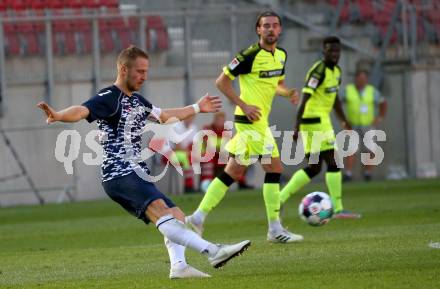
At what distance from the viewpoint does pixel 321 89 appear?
1603 centimetres

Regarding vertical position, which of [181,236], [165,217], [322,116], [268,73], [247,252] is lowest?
[247,252]

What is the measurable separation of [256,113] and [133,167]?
142 inches

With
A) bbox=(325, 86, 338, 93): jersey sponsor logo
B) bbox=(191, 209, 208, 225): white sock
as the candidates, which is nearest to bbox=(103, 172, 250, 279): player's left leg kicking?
bbox=(191, 209, 208, 225): white sock

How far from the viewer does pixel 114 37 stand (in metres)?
24.4

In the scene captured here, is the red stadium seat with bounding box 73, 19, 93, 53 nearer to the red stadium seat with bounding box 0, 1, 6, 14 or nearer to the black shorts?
the red stadium seat with bounding box 0, 1, 6, 14

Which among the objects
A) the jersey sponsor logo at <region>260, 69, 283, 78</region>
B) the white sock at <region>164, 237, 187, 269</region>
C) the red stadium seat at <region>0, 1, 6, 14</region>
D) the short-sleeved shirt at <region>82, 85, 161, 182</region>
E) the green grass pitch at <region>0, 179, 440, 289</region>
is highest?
the red stadium seat at <region>0, 1, 6, 14</region>

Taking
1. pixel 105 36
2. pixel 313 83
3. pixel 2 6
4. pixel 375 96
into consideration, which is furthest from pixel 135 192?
pixel 375 96

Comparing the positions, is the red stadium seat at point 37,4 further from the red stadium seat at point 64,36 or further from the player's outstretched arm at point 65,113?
the player's outstretched arm at point 65,113

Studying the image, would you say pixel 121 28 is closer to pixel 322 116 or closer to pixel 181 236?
pixel 322 116

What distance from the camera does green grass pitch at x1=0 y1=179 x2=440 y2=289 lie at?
9398 millimetres

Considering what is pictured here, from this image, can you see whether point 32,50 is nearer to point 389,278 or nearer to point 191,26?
point 191,26

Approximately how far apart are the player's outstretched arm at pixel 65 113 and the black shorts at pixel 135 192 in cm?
67

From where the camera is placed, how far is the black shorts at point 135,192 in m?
9.52

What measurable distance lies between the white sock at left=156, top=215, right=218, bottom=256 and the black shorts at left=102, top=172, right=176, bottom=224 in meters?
0.17
